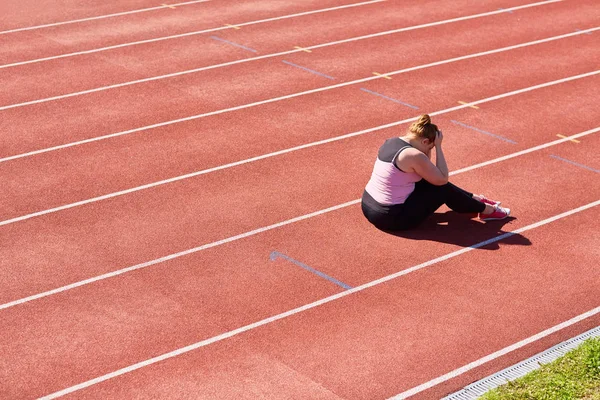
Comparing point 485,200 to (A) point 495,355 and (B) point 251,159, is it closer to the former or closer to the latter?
(A) point 495,355

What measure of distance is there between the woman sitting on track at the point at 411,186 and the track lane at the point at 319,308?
0.23 metres

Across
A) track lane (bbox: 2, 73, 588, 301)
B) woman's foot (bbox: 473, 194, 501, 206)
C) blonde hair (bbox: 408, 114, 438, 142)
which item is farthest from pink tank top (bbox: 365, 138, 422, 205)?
track lane (bbox: 2, 73, 588, 301)

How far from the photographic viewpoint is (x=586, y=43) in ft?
51.0

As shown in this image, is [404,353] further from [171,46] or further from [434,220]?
[171,46]

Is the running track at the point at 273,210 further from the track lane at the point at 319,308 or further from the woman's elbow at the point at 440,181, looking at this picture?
the woman's elbow at the point at 440,181

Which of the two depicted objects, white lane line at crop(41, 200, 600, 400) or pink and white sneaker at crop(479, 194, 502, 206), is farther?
pink and white sneaker at crop(479, 194, 502, 206)

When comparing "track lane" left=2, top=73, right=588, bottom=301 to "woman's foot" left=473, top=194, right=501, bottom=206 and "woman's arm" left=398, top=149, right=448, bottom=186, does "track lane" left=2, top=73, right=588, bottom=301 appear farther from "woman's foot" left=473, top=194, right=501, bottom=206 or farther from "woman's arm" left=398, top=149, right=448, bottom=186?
"woman's foot" left=473, top=194, right=501, bottom=206

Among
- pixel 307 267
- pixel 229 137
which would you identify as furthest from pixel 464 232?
pixel 229 137

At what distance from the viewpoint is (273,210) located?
9250 millimetres

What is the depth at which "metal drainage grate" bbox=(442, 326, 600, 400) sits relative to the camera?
6512mm

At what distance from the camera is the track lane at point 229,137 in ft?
31.9

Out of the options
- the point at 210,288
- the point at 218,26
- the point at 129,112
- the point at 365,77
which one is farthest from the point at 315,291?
the point at 218,26

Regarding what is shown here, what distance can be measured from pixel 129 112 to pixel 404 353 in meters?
6.08

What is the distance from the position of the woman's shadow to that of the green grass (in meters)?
2.08
